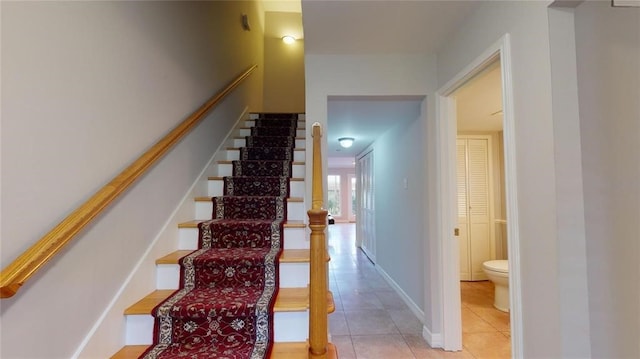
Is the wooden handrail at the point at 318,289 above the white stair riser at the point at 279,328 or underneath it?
above

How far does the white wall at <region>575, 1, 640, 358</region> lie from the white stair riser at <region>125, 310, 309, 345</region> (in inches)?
48.6

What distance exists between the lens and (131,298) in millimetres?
1467

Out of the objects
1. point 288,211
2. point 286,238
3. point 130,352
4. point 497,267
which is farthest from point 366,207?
point 130,352

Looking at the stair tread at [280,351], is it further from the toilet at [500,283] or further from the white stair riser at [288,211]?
the toilet at [500,283]

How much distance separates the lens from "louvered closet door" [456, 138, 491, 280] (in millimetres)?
3920

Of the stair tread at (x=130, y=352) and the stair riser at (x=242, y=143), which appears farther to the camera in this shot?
the stair riser at (x=242, y=143)

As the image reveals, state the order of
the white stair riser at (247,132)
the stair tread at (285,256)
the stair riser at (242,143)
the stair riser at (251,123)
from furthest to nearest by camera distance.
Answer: the stair riser at (251,123) < the white stair riser at (247,132) < the stair riser at (242,143) < the stair tread at (285,256)

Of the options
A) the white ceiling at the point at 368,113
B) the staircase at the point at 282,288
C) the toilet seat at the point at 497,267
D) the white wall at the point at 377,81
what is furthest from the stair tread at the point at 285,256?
the toilet seat at the point at 497,267

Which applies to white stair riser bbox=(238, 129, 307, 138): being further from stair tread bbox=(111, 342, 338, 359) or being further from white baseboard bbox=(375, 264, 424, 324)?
stair tread bbox=(111, 342, 338, 359)

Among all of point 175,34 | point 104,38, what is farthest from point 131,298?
point 175,34

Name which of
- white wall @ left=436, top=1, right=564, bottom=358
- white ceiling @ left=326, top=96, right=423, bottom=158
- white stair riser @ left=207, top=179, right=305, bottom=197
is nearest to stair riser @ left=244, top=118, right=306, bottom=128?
white ceiling @ left=326, top=96, right=423, bottom=158

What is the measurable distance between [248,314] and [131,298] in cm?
60

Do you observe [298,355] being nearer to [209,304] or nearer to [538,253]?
[209,304]

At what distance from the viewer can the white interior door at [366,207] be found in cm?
501
